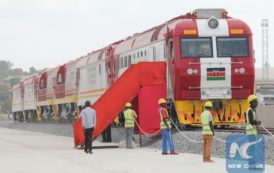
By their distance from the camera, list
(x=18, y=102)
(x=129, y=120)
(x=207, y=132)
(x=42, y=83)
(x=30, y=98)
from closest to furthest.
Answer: (x=207, y=132)
(x=129, y=120)
(x=42, y=83)
(x=30, y=98)
(x=18, y=102)

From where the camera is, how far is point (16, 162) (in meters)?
17.2

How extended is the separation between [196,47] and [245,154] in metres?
10.4

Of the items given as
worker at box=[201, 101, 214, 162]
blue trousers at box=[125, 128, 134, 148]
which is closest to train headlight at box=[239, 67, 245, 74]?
blue trousers at box=[125, 128, 134, 148]

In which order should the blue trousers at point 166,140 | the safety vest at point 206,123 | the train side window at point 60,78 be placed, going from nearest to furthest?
1. the safety vest at point 206,123
2. the blue trousers at point 166,140
3. the train side window at point 60,78

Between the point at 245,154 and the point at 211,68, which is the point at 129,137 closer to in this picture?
the point at 211,68

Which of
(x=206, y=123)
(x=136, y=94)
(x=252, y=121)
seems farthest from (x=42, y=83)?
(x=252, y=121)

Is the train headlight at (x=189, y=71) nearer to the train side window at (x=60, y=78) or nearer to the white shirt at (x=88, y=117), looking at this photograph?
the white shirt at (x=88, y=117)

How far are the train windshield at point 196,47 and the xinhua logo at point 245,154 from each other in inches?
384

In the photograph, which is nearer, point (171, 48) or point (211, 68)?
point (211, 68)

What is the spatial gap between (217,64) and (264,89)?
52.0 meters

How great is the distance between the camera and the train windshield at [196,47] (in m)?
23.4

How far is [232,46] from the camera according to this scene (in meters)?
23.9

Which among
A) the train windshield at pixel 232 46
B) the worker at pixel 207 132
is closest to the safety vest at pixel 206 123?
the worker at pixel 207 132

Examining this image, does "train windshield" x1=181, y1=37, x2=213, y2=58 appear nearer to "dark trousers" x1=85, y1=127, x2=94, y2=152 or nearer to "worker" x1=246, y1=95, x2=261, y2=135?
"dark trousers" x1=85, y1=127, x2=94, y2=152
